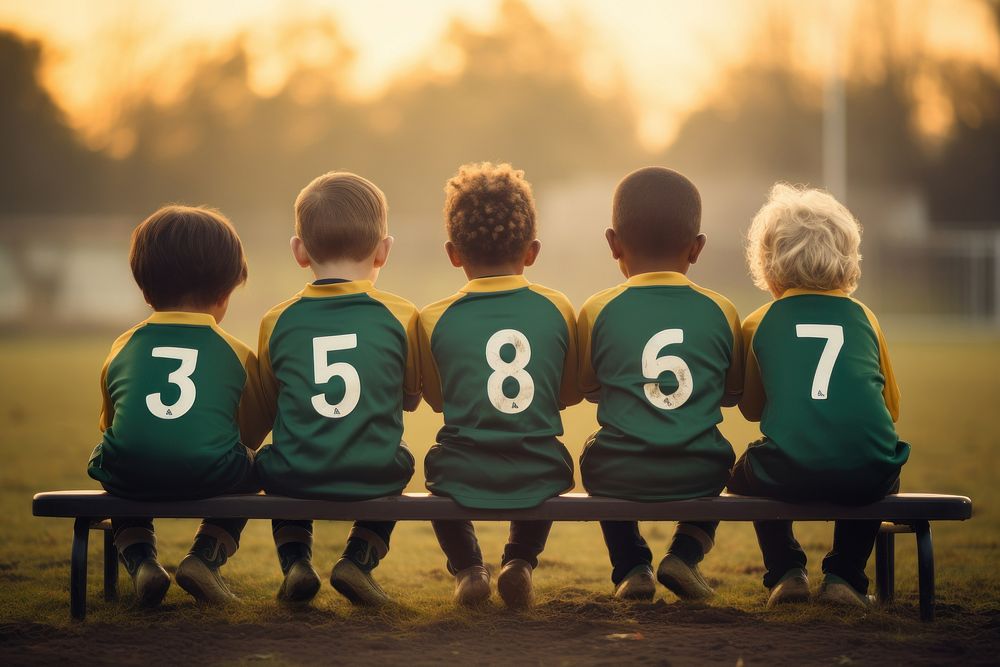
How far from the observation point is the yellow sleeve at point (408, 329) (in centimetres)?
383

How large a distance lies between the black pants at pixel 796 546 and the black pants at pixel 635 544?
7.6 inches

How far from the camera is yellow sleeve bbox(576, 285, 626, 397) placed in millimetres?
3865

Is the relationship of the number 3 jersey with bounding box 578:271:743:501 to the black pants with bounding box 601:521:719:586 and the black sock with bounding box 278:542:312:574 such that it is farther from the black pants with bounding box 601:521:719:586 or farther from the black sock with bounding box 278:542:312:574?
the black sock with bounding box 278:542:312:574

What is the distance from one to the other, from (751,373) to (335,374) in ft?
4.64

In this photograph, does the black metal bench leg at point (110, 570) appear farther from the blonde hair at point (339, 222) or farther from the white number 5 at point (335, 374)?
the blonde hair at point (339, 222)

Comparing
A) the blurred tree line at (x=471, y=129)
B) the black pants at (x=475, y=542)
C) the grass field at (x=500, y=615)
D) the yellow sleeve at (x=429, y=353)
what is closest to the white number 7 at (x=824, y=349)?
the grass field at (x=500, y=615)

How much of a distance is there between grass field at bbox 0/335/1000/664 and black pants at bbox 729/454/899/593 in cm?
16

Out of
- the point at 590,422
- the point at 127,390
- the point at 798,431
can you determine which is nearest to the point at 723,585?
the point at 798,431

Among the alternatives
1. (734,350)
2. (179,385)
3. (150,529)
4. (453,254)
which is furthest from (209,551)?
(734,350)

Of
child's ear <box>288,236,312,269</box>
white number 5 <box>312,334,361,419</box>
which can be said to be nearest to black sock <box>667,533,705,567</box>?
white number 5 <box>312,334,361,419</box>

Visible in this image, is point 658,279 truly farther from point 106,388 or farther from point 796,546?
point 106,388

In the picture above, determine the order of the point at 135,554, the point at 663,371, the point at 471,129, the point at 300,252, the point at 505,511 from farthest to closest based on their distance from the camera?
the point at 471,129 → the point at 300,252 → the point at 135,554 → the point at 663,371 → the point at 505,511

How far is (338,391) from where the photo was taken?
12.0 ft

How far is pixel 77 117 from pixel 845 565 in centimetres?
3896
